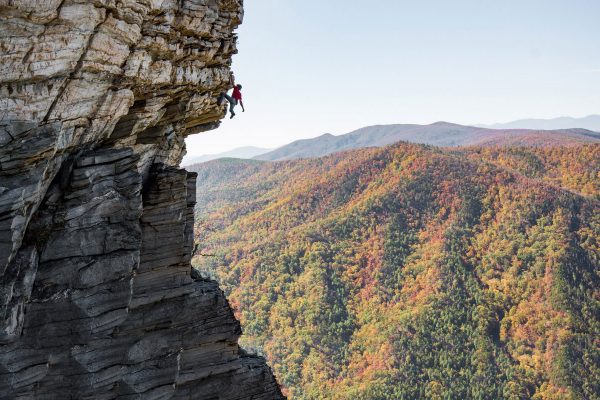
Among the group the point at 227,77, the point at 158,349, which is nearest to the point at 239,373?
the point at 158,349

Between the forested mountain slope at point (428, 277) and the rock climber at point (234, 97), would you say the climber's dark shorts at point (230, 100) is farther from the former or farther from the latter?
the forested mountain slope at point (428, 277)

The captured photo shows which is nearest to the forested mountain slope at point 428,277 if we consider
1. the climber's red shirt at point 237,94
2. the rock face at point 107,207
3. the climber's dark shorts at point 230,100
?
the climber's dark shorts at point 230,100

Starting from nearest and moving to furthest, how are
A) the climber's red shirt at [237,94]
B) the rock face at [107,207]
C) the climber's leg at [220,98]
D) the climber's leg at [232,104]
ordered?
the rock face at [107,207], the climber's leg at [220,98], the climber's leg at [232,104], the climber's red shirt at [237,94]

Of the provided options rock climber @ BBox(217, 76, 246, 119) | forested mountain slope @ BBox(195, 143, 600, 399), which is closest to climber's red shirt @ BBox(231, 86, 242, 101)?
rock climber @ BBox(217, 76, 246, 119)

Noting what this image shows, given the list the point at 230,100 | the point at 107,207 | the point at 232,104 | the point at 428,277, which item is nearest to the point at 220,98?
the point at 230,100

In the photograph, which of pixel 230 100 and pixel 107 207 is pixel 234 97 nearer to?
pixel 230 100

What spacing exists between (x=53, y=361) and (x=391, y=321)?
383 feet

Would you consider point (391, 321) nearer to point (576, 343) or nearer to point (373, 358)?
point (373, 358)

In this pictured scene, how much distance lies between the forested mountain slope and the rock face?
88.3 meters

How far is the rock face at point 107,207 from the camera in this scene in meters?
Result: 9.48

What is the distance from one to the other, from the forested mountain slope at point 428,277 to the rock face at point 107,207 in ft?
290

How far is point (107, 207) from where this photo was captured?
11773 mm

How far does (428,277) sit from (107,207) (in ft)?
412

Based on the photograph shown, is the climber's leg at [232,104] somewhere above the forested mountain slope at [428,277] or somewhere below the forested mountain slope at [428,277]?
above
